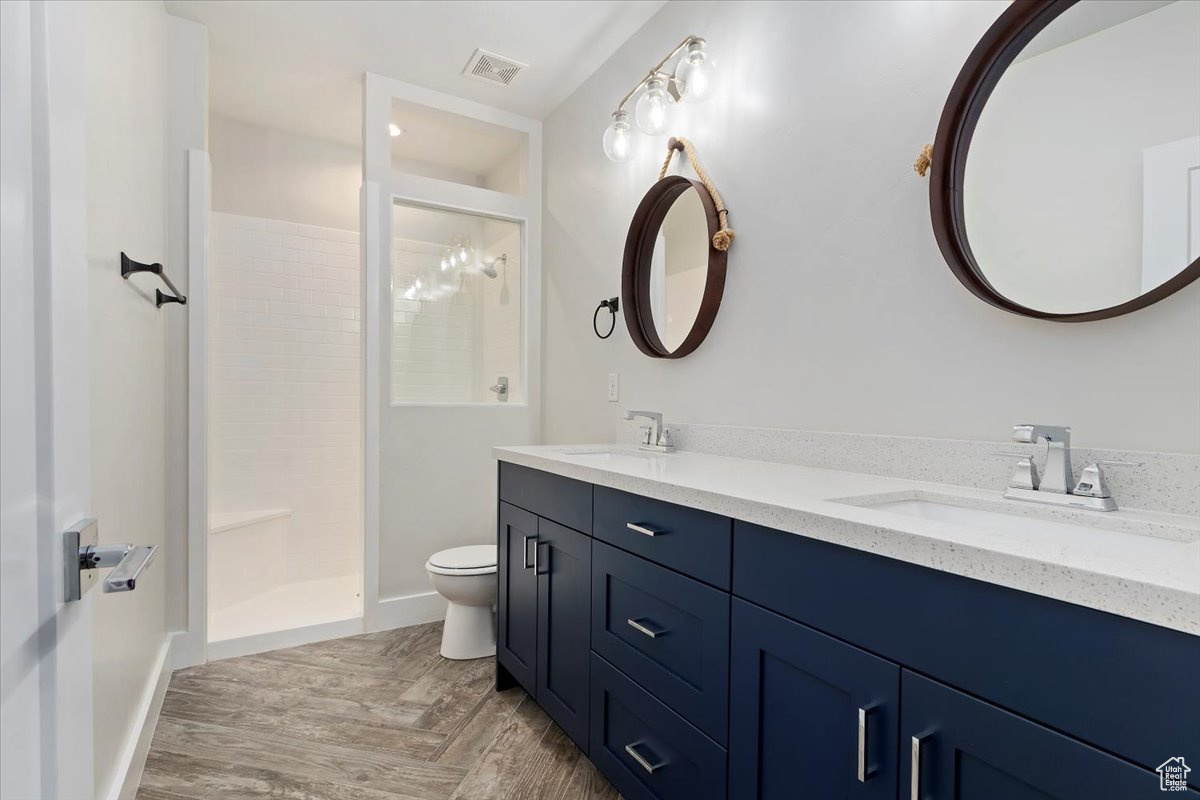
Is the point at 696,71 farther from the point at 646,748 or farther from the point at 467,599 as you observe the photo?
the point at 467,599

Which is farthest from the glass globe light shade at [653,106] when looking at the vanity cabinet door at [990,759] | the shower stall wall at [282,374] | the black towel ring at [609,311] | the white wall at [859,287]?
the shower stall wall at [282,374]

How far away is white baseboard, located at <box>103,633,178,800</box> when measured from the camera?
1.43 m

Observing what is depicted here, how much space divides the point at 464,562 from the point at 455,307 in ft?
4.21

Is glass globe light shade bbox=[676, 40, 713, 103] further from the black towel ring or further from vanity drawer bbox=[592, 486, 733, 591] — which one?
vanity drawer bbox=[592, 486, 733, 591]

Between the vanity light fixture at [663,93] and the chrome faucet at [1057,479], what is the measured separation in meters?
1.43

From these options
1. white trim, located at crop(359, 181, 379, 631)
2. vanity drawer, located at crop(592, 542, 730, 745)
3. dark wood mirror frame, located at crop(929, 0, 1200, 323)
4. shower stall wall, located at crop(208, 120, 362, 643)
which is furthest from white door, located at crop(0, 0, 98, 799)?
shower stall wall, located at crop(208, 120, 362, 643)

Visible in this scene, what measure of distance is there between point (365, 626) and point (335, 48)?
8.37 feet

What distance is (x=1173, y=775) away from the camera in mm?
565

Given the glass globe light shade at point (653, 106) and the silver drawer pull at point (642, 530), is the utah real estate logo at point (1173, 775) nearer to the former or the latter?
the silver drawer pull at point (642, 530)

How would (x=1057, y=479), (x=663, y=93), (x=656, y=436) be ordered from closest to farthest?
1. (x=1057, y=479)
2. (x=663, y=93)
3. (x=656, y=436)

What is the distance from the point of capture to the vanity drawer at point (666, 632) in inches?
44.4

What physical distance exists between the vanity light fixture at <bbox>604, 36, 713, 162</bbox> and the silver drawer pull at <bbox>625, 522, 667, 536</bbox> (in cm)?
141

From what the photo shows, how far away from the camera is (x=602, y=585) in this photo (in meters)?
1.51

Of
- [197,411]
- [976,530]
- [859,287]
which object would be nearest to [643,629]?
[976,530]
